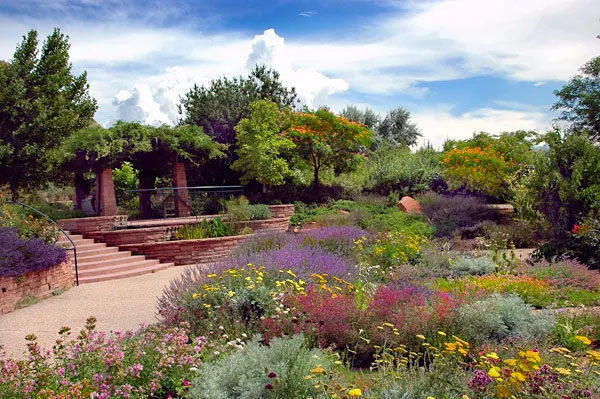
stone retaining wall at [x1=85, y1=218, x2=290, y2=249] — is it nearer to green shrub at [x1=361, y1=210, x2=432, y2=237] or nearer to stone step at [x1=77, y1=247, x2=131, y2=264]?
stone step at [x1=77, y1=247, x2=131, y2=264]

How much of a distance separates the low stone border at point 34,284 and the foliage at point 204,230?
3.38m

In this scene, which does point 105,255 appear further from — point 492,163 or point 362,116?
point 362,116

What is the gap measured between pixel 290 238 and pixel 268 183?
9654 mm

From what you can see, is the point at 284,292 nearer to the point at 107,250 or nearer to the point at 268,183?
the point at 107,250

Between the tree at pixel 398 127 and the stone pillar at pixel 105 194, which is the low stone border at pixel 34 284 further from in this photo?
the tree at pixel 398 127

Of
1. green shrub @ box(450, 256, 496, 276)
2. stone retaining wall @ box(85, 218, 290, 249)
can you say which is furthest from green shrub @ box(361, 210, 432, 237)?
stone retaining wall @ box(85, 218, 290, 249)

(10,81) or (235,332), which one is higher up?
(10,81)

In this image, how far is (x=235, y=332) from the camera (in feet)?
15.1

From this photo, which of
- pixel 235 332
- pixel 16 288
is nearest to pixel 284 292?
pixel 235 332

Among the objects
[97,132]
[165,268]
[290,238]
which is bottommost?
[165,268]

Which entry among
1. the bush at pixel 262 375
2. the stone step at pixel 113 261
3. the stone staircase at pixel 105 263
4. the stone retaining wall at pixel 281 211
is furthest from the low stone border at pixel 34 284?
the stone retaining wall at pixel 281 211

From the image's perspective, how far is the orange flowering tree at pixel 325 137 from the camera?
63.3 feet

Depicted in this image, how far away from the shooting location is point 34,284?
855 cm

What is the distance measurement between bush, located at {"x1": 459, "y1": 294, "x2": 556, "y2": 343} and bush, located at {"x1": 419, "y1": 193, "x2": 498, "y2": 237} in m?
8.17
